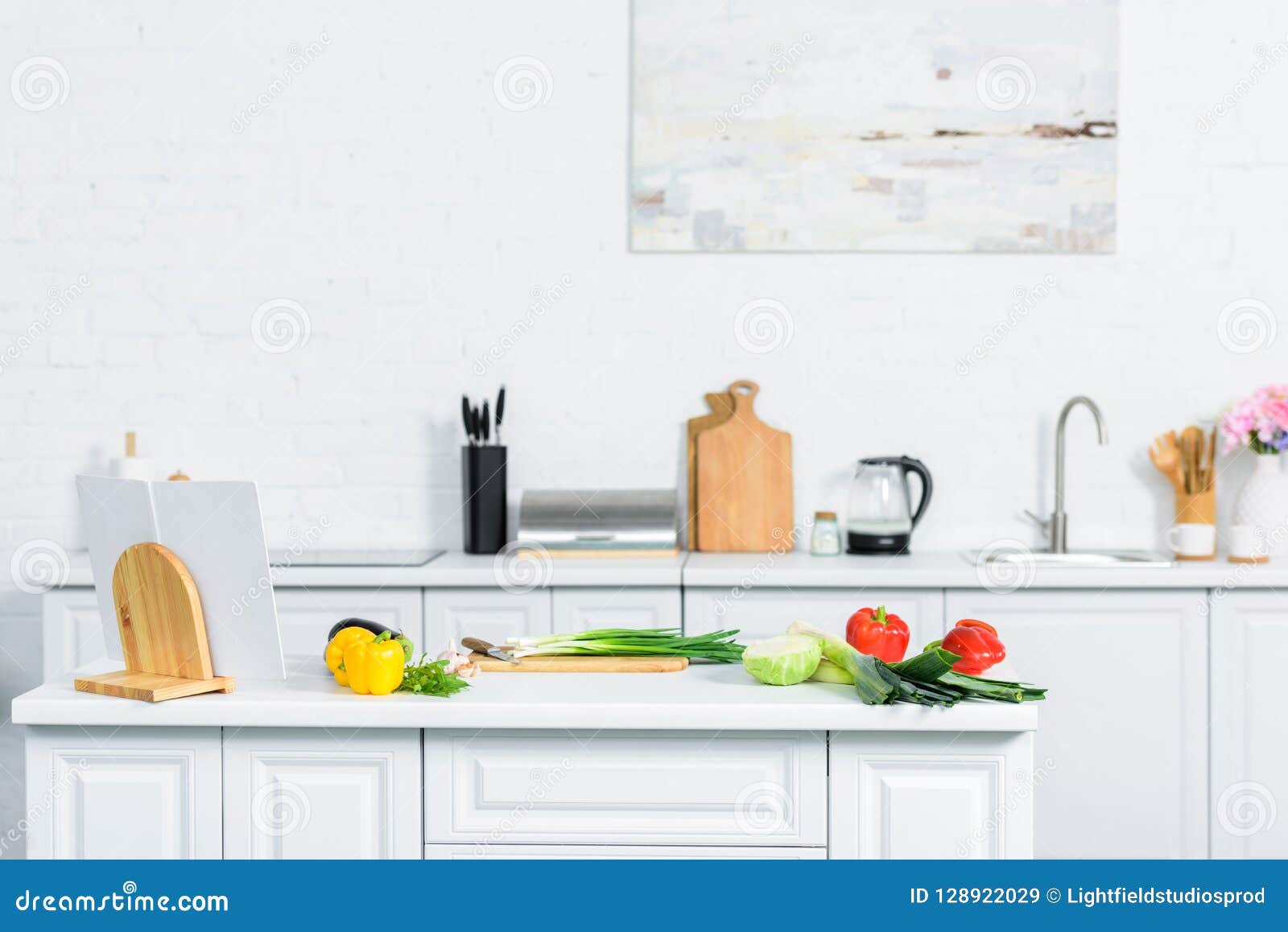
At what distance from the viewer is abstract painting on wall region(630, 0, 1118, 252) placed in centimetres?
353

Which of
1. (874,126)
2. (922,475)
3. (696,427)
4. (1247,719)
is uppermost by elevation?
(874,126)

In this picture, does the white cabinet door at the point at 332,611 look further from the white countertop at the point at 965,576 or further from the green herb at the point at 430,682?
the green herb at the point at 430,682

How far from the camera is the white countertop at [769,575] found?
2979mm

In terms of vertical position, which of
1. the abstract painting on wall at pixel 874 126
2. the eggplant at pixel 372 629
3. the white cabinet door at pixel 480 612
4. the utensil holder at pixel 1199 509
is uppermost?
the abstract painting on wall at pixel 874 126

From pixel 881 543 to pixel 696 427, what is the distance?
0.67m

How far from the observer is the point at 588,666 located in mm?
2035

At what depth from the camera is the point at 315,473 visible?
11.9 feet

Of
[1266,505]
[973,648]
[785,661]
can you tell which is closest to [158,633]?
[785,661]

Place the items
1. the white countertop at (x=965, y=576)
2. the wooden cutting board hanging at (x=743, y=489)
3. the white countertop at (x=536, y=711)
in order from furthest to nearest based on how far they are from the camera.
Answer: the wooden cutting board hanging at (x=743, y=489)
the white countertop at (x=965, y=576)
the white countertop at (x=536, y=711)

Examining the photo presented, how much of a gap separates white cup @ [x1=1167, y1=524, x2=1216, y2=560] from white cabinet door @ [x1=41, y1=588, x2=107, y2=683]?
3056mm

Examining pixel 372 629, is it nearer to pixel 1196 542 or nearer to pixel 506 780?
pixel 506 780

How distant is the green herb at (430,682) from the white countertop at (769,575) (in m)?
1.17

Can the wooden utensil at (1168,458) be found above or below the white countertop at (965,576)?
above

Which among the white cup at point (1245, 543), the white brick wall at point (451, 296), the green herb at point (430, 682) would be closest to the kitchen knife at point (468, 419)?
the white brick wall at point (451, 296)
